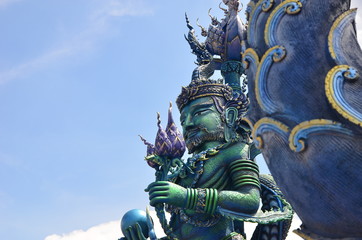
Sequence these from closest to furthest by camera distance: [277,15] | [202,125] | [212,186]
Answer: [277,15]
[212,186]
[202,125]

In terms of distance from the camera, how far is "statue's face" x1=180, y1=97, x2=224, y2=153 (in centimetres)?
673

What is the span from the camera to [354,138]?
127 inches

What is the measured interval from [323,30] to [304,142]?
85 cm

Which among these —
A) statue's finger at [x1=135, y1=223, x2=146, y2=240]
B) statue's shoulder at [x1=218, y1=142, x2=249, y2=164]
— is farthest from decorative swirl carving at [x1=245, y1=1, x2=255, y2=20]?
statue's finger at [x1=135, y1=223, x2=146, y2=240]

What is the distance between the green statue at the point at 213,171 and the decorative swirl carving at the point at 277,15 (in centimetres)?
229

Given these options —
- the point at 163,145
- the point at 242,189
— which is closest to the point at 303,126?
the point at 163,145

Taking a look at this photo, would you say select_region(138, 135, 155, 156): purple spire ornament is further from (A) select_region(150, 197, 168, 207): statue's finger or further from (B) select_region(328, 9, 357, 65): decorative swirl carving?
(B) select_region(328, 9, 357, 65): decorative swirl carving

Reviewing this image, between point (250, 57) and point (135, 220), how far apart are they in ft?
9.98

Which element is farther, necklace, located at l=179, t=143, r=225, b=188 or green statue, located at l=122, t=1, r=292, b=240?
necklace, located at l=179, t=143, r=225, b=188

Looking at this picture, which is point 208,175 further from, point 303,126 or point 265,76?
point 303,126

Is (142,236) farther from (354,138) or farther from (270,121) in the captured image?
(354,138)

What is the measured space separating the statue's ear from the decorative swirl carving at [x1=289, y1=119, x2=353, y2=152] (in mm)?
3419

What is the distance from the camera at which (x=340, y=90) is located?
337cm

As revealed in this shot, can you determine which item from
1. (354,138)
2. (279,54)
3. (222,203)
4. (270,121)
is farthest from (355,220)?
(222,203)
